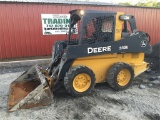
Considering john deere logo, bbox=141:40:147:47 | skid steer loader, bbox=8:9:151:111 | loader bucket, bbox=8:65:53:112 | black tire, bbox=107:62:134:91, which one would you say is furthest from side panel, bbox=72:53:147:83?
loader bucket, bbox=8:65:53:112

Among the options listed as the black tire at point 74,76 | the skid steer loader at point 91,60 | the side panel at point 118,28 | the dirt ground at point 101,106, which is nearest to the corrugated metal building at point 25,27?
the dirt ground at point 101,106

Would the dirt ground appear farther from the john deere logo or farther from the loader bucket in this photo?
the john deere logo

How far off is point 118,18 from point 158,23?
767 centimetres

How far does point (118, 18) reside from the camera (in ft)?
18.8

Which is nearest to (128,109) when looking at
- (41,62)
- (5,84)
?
(5,84)

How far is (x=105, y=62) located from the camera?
580 centimetres

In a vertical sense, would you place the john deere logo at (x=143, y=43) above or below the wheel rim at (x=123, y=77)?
above

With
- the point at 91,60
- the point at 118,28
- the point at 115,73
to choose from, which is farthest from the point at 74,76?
the point at 118,28

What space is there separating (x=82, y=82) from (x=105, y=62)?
891mm

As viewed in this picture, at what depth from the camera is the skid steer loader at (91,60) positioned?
17.0 ft

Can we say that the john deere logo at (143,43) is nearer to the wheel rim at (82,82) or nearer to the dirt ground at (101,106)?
the dirt ground at (101,106)

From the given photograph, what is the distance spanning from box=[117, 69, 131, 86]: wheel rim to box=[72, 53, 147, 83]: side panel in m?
0.33

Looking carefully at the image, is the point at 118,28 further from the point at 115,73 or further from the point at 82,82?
the point at 82,82

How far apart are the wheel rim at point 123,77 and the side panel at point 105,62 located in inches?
13.1
